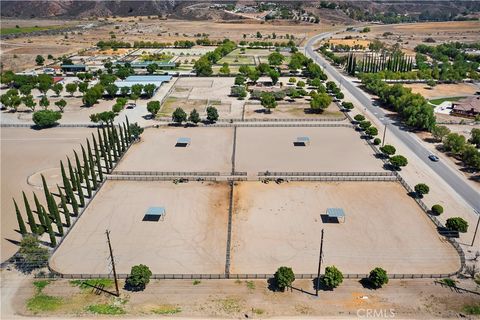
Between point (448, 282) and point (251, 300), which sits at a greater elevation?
point (448, 282)

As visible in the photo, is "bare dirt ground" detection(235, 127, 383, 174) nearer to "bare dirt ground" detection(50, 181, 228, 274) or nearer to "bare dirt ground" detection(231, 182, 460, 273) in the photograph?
"bare dirt ground" detection(231, 182, 460, 273)

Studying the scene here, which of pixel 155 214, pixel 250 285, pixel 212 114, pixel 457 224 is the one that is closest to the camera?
pixel 250 285

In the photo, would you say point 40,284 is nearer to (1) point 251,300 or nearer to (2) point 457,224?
(1) point 251,300

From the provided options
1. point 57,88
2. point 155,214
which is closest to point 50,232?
point 155,214

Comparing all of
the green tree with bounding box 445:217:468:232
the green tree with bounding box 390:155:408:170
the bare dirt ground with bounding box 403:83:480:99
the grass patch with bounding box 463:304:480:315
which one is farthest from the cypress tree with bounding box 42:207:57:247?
the bare dirt ground with bounding box 403:83:480:99

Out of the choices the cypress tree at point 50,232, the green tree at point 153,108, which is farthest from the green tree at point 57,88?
the cypress tree at point 50,232

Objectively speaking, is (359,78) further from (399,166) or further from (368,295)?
(368,295)

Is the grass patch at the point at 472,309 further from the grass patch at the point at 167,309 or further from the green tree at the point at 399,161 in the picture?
the green tree at the point at 399,161
